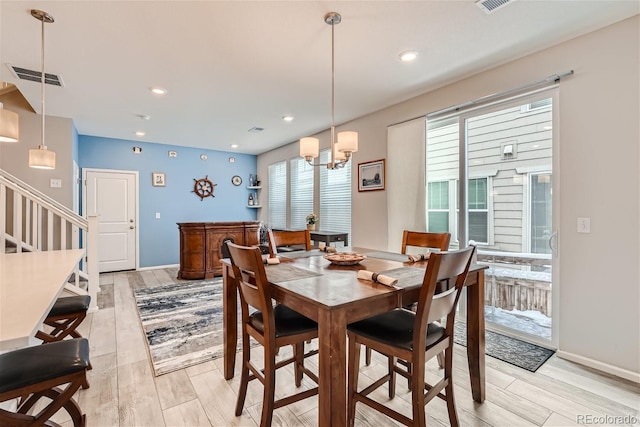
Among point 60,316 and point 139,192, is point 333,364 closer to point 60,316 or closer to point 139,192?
point 60,316

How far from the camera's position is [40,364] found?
Result: 1.22 meters

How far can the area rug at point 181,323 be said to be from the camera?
250 cm

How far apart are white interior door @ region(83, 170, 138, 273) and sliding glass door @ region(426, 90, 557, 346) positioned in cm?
564

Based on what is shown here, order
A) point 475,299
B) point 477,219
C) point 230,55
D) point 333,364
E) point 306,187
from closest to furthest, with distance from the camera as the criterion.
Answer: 1. point 333,364
2. point 475,299
3. point 230,55
4. point 477,219
5. point 306,187

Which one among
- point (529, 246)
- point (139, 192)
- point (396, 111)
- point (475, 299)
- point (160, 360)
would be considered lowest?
point (160, 360)

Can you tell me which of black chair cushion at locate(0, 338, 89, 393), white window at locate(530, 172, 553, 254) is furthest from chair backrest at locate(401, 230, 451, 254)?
black chair cushion at locate(0, 338, 89, 393)

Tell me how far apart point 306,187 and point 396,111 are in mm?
2366

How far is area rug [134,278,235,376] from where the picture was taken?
8.20ft

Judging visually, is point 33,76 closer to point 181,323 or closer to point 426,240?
point 181,323

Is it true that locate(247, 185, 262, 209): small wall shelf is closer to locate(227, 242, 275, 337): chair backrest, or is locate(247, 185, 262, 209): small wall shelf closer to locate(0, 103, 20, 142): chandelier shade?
locate(0, 103, 20, 142): chandelier shade

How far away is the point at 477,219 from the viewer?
313 cm

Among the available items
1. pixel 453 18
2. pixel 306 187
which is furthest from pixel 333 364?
pixel 306 187

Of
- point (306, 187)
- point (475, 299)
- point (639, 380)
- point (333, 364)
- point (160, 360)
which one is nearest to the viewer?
point (333, 364)

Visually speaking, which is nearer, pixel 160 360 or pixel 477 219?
pixel 160 360
